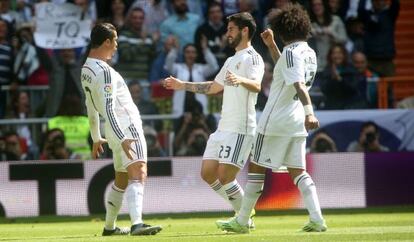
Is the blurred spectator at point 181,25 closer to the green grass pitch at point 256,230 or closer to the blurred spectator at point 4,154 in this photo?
the blurred spectator at point 4,154

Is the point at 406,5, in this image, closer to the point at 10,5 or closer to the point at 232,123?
the point at 10,5

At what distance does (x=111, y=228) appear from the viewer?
35.9 feet

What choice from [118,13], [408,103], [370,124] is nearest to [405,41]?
[408,103]

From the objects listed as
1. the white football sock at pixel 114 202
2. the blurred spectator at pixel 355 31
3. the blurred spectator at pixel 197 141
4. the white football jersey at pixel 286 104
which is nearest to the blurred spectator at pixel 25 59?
the blurred spectator at pixel 197 141

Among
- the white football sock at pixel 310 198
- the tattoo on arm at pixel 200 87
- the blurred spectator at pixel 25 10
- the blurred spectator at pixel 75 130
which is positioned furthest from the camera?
the blurred spectator at pixel 25 10

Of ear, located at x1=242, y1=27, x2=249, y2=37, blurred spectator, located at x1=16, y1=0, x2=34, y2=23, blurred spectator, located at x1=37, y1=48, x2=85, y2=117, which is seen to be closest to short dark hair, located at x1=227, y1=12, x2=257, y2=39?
ear, located at x1=242, y1=27, x2=249, y2=37

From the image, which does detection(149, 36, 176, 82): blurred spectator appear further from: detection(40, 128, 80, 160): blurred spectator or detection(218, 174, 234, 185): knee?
detection(218, 174, 234, 185): knee

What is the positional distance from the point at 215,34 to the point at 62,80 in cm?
285

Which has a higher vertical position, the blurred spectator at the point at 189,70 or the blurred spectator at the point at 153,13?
the blurred spectator at the point at 153,13

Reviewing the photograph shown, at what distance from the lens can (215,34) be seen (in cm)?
1928

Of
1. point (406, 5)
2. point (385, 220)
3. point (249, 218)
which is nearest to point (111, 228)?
point (249, 218)

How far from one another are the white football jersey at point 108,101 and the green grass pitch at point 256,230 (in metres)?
1.06

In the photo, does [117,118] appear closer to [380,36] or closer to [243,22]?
[243,22]

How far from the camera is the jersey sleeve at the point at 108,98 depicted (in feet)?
33.6
